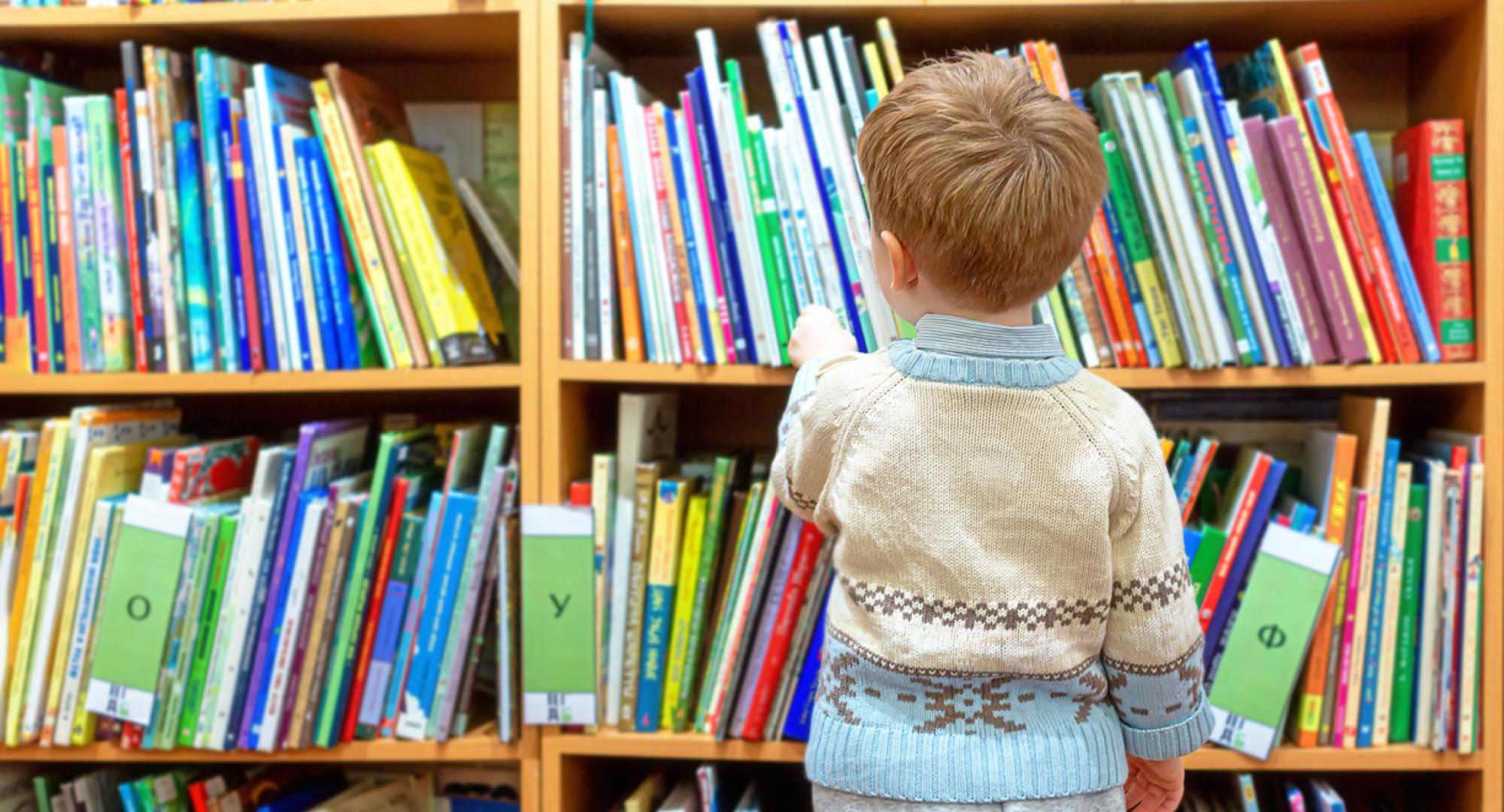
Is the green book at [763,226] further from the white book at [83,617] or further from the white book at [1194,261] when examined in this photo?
the white book at [83,617]

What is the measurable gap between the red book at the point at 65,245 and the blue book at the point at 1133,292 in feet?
3.49

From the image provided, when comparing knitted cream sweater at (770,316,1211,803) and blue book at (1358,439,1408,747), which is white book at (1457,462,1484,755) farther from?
knitted cream sweater at (770,316,1211,803)

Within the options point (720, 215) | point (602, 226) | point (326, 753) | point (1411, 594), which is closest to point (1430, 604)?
point (1411, 594)

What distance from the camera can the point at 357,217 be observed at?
1.09m

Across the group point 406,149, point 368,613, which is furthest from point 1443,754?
point 406,149

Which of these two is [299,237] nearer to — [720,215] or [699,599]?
[720,215]

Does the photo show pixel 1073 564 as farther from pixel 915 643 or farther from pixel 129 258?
pixel 129 258

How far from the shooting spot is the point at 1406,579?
106cm

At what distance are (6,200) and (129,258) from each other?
138 mm

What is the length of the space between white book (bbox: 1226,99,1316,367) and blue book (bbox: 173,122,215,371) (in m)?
1.05

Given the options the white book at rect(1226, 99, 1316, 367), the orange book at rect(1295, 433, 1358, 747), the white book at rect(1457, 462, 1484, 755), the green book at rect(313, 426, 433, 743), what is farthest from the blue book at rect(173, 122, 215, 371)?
the white book at rect(1457, 462, 1484, 755)

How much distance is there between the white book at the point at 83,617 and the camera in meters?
1.08

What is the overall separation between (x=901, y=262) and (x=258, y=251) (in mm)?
710

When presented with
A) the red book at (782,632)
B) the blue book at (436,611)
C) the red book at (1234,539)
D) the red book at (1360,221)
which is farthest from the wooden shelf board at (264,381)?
the red book at (1360,221)
